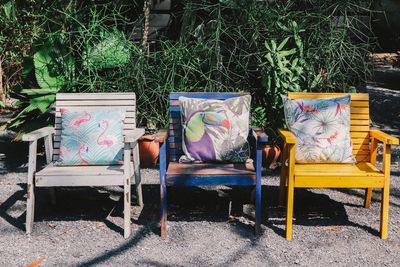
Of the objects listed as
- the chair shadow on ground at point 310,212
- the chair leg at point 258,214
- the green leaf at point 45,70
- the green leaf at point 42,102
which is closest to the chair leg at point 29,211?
the chair leg at point 258,214

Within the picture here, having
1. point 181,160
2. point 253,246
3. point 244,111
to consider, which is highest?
point 244,111

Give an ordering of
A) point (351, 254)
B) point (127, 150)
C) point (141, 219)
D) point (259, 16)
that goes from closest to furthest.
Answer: point (351, 254)
point (127, 150)
point (141, 219)
point (259, 16)

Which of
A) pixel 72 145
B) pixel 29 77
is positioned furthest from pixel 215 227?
pixel 29 77

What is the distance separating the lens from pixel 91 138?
14.2 feet

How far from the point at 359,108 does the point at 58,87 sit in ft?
10.2

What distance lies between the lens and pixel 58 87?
5.83m

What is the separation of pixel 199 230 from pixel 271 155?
1804 mm

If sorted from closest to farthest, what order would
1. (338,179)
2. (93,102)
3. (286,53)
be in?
(338,179) < (93,102) < (286,53)

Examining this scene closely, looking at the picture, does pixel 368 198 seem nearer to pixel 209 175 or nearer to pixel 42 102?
pixel 209 175

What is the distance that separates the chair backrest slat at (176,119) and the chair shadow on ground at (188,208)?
46 centimetres

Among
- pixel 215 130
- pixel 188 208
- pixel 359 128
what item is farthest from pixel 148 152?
pixel 359 128

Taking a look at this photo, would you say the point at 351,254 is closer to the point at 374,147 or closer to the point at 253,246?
the point at 253,246

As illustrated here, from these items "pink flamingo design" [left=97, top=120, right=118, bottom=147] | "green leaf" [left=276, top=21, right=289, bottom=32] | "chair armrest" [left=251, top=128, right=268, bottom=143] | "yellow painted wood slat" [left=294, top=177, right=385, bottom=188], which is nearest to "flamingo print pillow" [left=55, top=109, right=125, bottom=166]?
"pink flamingo design" [left=97, top=120, right=118, bottom=147]

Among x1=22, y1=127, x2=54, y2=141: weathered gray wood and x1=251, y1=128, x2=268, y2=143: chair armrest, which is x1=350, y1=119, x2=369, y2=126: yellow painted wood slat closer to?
x1=251, y1=128, x2=268, y2=143: chair armrest
